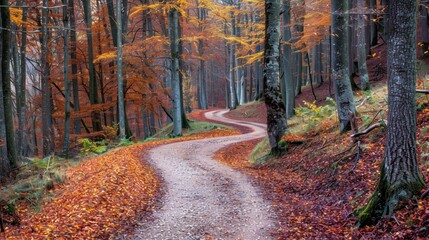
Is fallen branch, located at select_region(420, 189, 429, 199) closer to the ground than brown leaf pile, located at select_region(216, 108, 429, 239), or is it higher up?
higher up

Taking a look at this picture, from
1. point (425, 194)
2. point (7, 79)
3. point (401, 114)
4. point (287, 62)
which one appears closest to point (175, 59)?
point (287, 62)

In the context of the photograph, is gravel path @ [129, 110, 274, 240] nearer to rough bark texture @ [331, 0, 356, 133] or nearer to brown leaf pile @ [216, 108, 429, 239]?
brown leaf pile @ [216, 108, 429, 239]

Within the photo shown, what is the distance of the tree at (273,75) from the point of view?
36.7ft

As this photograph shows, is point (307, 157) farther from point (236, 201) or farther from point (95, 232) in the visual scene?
point (95, 232)

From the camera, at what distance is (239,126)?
25531mm

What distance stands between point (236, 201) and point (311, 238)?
7.97 feet

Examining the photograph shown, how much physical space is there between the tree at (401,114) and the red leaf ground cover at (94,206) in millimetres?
4337

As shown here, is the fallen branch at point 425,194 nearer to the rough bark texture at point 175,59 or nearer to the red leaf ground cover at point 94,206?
the red leaf ground cover at point 94,206

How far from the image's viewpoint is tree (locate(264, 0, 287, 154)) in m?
11.2

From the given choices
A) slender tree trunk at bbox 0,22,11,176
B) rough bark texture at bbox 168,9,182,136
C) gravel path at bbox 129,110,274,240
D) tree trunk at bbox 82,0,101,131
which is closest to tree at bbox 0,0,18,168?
slender tree trunk at bbox 0,22,11,176

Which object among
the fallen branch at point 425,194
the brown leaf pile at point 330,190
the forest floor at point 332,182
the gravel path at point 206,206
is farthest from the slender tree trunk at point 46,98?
the fallen branch at point 425,194

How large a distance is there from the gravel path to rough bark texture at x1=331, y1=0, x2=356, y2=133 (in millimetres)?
3342

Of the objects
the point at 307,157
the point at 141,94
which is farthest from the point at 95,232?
the point at 141,94

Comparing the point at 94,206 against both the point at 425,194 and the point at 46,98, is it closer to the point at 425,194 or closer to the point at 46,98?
the point at 425,194
